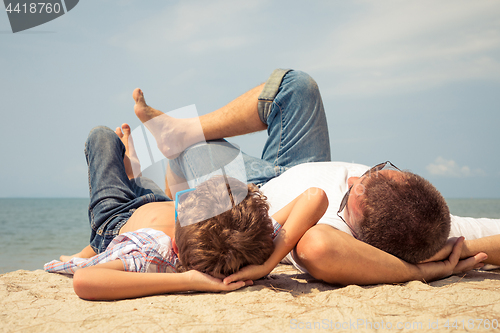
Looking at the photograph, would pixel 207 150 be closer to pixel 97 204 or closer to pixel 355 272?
pixel 97 204

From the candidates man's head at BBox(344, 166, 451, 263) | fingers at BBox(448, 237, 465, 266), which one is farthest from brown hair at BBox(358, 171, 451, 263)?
fingers at BBox(448, 237, 465, 266)

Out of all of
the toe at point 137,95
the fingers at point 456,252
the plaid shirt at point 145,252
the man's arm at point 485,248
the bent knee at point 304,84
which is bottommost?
the man's arm at point 485,248

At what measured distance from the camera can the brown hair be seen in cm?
167

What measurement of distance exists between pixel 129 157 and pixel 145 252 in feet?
4.86

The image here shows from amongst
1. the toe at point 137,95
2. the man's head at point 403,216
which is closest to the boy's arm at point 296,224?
the man's head at point 403,216

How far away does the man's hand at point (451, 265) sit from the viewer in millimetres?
1818

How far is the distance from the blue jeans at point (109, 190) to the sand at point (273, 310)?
859 millimetres

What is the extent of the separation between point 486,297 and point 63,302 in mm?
1852

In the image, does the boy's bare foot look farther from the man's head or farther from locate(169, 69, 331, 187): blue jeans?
the man's head

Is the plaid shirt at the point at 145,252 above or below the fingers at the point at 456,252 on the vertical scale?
above

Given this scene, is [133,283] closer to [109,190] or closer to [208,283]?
[208,283]

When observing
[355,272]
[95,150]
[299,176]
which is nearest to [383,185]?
[355,272]

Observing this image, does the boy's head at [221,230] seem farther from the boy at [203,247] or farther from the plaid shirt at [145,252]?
the plaid shirt at [145,252]

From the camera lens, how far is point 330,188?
238 cm
